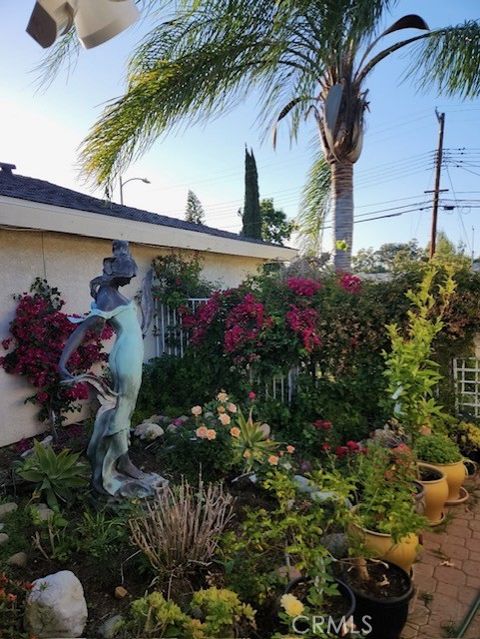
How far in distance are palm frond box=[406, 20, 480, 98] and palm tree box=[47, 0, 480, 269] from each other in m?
0.01

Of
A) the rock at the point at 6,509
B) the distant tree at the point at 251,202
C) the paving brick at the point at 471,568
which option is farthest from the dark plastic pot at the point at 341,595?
the distant tree at the point at 251,202

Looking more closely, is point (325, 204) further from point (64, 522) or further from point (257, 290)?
point (64, 522)

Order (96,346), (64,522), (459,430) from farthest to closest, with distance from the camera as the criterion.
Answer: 1. (96,346)
2. (459,430)
3. (64,522)

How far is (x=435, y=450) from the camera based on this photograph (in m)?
4.02

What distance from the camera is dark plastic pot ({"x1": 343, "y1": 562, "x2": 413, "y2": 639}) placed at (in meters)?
2.25

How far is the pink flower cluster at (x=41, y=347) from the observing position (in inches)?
190

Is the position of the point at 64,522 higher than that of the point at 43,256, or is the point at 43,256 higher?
the point at 43,256

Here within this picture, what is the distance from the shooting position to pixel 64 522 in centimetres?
287

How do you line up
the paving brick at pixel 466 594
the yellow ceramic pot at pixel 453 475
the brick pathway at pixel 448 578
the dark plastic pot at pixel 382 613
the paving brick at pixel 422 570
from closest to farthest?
the dark plastic pot at pixel 382 613 → the brick pathway at pixel 448 578 → the paving brick at pixel 466 594 → the paving brick at pixel 422 570 → the yellow ceramic pot at pixel 453 475

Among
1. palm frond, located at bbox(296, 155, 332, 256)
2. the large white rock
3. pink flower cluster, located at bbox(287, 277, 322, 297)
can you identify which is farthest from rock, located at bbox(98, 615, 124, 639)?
palm frond, located at bbox(296, 155, 332, 256)

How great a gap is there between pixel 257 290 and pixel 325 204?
4426mm

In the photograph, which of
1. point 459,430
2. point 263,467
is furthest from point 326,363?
point 263,467

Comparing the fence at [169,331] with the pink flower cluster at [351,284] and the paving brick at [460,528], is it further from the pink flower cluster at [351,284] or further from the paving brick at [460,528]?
the paving brick at [460,528]

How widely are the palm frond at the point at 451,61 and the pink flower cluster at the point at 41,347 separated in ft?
20.4
